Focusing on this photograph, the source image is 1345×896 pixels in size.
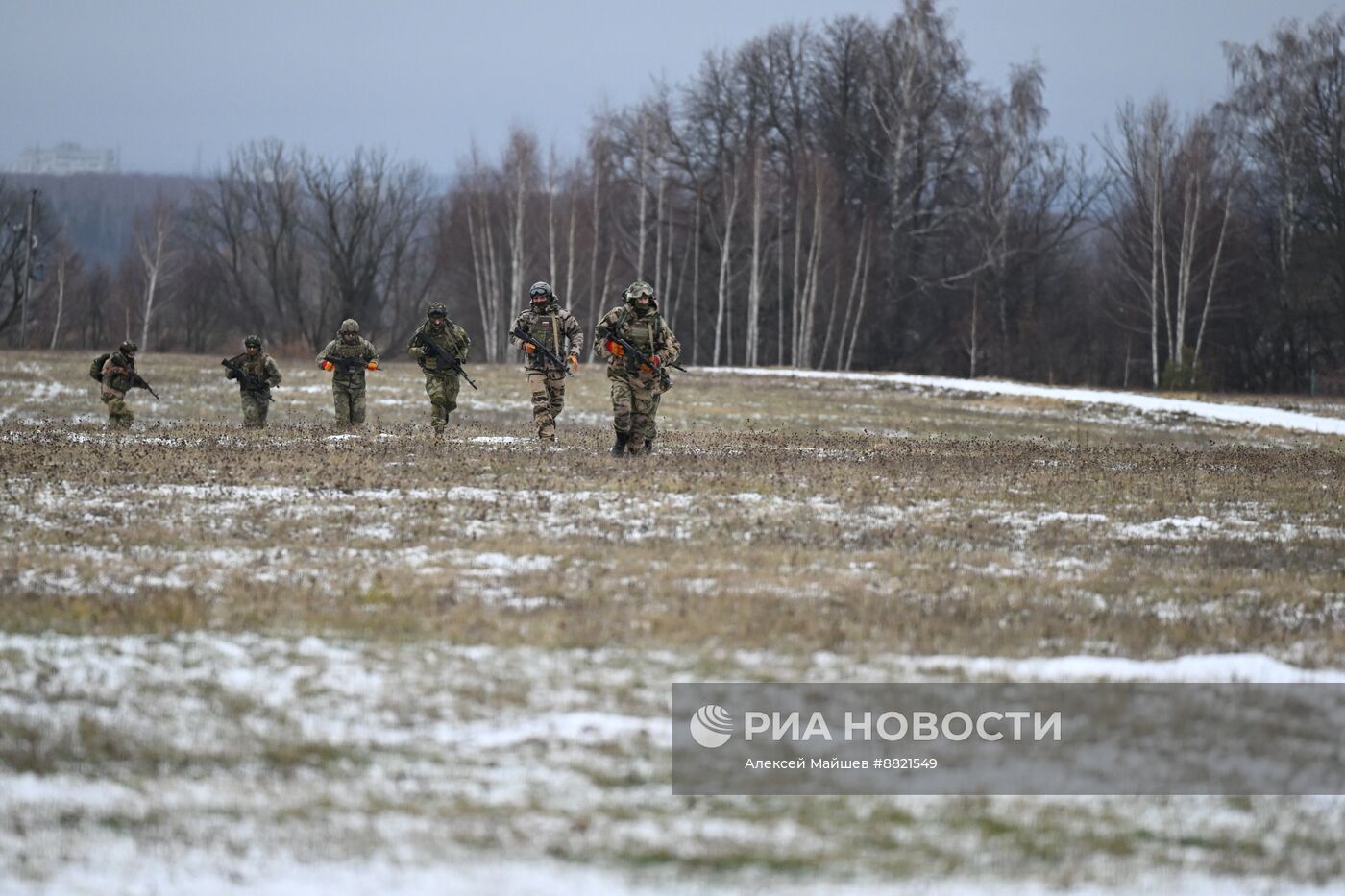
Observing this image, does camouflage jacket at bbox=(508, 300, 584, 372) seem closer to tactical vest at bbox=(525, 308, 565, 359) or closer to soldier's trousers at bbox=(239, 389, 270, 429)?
tactical vest at bbox=(525, 308, 565, 359)

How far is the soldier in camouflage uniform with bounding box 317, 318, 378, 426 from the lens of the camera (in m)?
23.0

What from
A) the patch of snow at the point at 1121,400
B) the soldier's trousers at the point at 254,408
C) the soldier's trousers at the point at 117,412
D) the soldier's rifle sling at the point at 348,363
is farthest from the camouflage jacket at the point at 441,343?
the patch of snow at the point at 1121,400

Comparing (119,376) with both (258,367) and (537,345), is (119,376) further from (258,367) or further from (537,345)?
(537,345)

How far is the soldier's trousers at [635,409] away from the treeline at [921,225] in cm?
4249

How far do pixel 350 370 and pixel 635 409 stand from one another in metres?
6.39

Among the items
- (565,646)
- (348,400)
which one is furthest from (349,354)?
(565,646)

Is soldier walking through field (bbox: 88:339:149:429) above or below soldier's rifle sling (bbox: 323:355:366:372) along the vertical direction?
below

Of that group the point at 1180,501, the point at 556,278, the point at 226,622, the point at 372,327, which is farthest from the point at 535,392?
the point at 372,327

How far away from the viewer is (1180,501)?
15961 millimetres

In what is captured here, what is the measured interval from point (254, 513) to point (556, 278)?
6295 cm

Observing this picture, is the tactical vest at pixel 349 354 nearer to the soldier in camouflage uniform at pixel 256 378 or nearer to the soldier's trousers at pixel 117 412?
the soldier in camouflage uniform at pixel 256 378

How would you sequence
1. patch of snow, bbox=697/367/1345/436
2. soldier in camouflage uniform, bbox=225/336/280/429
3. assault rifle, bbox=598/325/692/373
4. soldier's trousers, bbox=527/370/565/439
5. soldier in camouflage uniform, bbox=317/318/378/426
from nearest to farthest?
assault rifle, bbox=598/325/692/373, soldier's trousers, bbox=527/370/565/439, soldier in camouflage uniform, bbox=317/318/378/426, soldier in camouflage uniform, bbox=225/336/280/429, patch of snow, bbox=697/367/1345/436

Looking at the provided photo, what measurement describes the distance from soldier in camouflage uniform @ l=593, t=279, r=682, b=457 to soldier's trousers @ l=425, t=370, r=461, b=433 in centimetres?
385

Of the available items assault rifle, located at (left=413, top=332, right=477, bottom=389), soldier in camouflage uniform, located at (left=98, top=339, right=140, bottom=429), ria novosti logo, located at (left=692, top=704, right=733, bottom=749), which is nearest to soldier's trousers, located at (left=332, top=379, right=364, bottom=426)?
assault rifle, located at (left=413, top=332, right=477, bottom=389)
